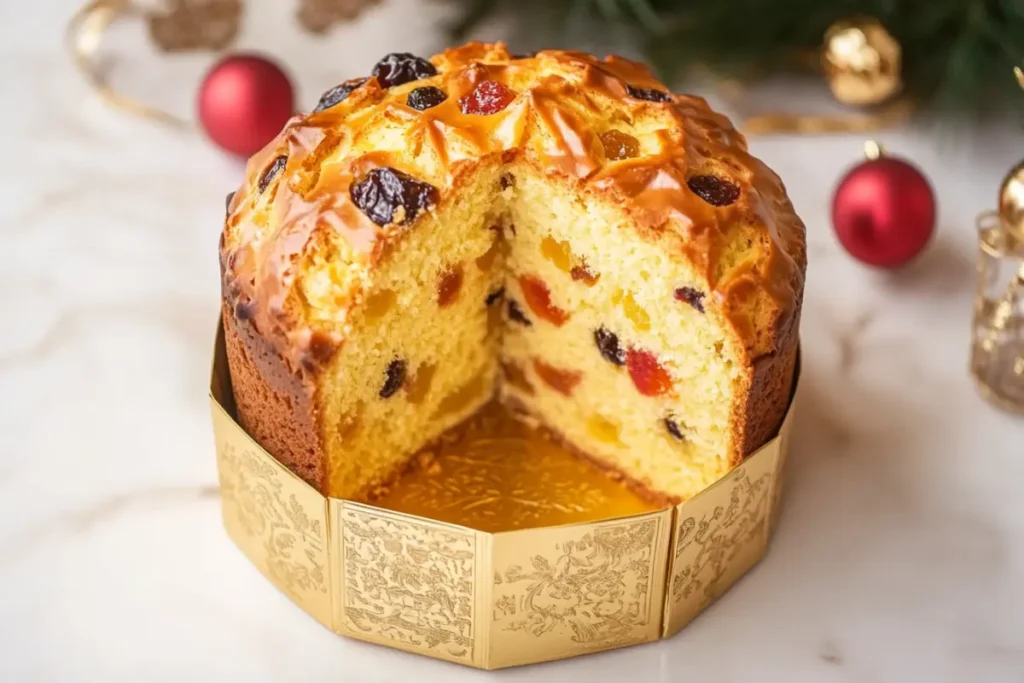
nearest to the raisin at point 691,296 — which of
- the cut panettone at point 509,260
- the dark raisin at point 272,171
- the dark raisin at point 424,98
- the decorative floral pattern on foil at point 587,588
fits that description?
the cut panettone at point 509,260

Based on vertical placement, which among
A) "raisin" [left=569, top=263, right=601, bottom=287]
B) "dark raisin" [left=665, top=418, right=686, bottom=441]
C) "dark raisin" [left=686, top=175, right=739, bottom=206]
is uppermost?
"dark raisin" [left=686, top=175, right=739, bottom=206]

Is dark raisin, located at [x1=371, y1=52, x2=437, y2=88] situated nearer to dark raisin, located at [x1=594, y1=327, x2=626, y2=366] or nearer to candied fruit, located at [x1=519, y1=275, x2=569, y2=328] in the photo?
candied fruit, located at [x1=519, y1=275, x2=569, y2=328]

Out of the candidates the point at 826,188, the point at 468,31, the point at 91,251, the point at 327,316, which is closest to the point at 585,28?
the point at 468,31

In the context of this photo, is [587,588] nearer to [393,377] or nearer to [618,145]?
[393,377]

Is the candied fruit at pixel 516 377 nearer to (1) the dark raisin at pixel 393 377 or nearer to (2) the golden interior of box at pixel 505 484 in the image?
(2) the golden interior of box at pixel 505 484

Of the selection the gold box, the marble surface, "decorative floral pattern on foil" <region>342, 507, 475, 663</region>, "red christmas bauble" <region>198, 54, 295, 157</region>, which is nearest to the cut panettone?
the gold box

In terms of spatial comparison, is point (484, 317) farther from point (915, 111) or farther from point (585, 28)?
point (915, 111)

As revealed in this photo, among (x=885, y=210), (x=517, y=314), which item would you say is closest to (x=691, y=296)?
(x=517, y=314)

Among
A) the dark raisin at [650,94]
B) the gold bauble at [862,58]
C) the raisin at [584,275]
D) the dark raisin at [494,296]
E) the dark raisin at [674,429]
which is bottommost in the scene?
the dark raisin at [674,429]
